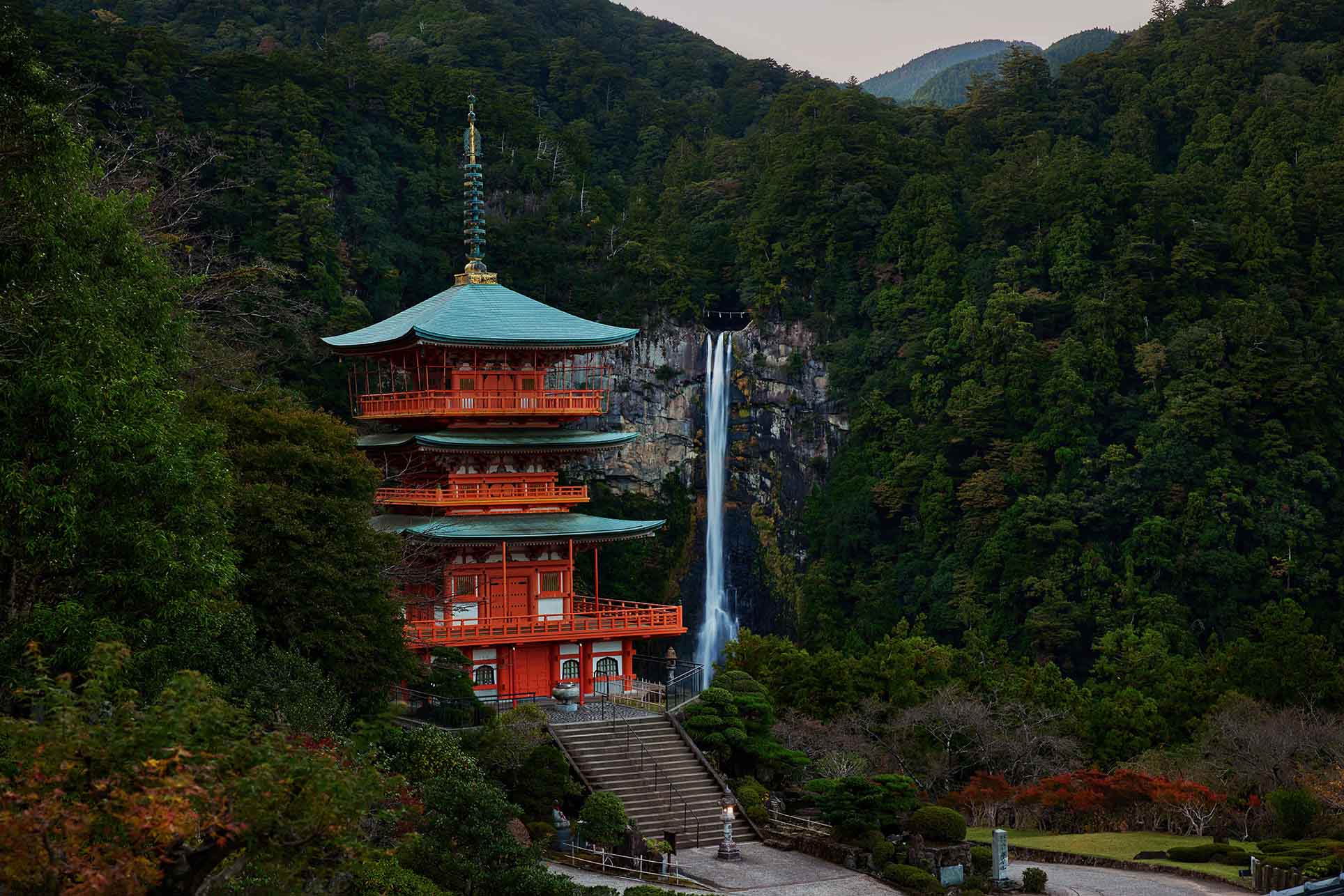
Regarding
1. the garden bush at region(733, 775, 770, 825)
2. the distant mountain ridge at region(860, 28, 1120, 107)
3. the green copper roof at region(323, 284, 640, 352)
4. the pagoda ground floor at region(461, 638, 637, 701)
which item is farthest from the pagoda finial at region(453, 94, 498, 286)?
the distant mountain ridge at region(860, 28, 1120, 107)

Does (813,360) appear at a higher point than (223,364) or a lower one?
higher

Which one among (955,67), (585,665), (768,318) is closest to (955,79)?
(955,67)

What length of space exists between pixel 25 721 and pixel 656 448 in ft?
164

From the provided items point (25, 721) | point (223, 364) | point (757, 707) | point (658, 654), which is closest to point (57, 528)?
point (25, 721)

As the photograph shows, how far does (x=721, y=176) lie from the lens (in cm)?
7038

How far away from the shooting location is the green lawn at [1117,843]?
2405 cm

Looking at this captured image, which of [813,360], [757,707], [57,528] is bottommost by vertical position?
[757,707]

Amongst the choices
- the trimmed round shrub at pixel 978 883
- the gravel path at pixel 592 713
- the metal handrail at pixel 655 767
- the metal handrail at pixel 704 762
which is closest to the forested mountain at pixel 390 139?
the gravel path at pixel 592 713

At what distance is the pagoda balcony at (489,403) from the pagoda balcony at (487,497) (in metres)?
1.64

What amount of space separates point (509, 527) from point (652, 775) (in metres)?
6.60

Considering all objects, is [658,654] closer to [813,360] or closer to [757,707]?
[813,360]

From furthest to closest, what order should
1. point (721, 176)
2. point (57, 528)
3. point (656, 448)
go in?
point (721, 176) → point (656, 448) → point (57, 528)

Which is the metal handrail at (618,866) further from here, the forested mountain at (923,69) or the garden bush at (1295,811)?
the forested mountain at (923,69)

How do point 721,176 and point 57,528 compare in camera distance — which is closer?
point 57,528
